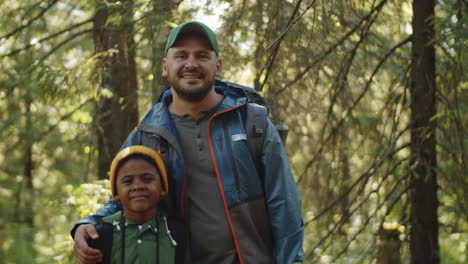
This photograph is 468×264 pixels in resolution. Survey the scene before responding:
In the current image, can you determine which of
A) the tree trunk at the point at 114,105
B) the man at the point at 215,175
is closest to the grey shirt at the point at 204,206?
the man at the point at 215,175

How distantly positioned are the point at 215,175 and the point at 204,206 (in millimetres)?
197

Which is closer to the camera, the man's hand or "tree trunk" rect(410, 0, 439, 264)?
the man's hand

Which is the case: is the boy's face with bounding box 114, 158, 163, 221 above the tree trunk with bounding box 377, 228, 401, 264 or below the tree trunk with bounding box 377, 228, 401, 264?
above

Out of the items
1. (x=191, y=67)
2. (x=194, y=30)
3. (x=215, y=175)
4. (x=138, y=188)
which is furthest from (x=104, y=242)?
(x=194, y=30)

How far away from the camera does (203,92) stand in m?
2.85

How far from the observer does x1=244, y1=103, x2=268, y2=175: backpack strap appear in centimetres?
280

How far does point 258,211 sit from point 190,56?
41.2 inches

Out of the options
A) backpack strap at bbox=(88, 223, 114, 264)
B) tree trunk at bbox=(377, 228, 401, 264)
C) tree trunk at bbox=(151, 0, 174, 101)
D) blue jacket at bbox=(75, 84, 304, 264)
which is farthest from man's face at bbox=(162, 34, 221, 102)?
tree trunk at bbox=(377, 228, 401, 264)

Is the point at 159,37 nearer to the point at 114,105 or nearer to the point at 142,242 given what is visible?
the point at 114,105

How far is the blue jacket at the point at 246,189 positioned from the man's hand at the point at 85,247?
93 mm

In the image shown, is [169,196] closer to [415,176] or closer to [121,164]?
[121,164]

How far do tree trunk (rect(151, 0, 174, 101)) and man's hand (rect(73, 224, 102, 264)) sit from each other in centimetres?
247

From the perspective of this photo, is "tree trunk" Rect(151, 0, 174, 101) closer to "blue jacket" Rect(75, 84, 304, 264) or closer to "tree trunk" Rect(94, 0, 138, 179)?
"tree trunk" Rect(94, 0, 138, 179)

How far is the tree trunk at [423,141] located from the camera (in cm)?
506
